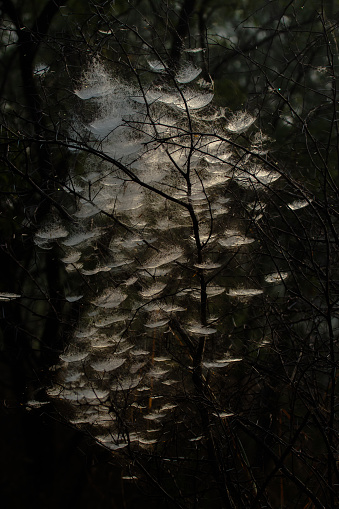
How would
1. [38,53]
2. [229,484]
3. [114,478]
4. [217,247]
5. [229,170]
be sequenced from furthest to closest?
[114,478], [38,53], [217,247], [229,170], [229,484]

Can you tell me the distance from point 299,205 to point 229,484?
1673 mm

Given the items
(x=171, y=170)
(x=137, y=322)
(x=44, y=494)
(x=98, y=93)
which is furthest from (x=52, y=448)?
(x=98, y=93)

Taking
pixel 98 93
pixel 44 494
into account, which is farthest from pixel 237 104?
pixel 44 494

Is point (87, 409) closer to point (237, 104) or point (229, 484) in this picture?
point (229, 484)

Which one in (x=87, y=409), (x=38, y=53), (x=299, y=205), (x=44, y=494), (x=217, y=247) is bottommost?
(x=44, y=494)

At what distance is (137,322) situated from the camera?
3000 millimetres

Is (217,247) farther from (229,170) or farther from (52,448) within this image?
(52,448)

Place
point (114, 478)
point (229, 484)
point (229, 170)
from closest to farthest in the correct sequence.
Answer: point (229, 484)
point (229, 170)
point (114, 478)

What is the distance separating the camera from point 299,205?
2.79 meters

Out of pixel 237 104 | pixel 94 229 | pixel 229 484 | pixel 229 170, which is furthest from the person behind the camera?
pixel 237 104

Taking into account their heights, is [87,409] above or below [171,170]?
below

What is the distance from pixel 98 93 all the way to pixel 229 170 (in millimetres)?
853

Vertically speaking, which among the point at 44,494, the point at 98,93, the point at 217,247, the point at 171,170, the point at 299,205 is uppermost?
the point at 98,93

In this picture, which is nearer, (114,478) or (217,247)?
(217,247)
